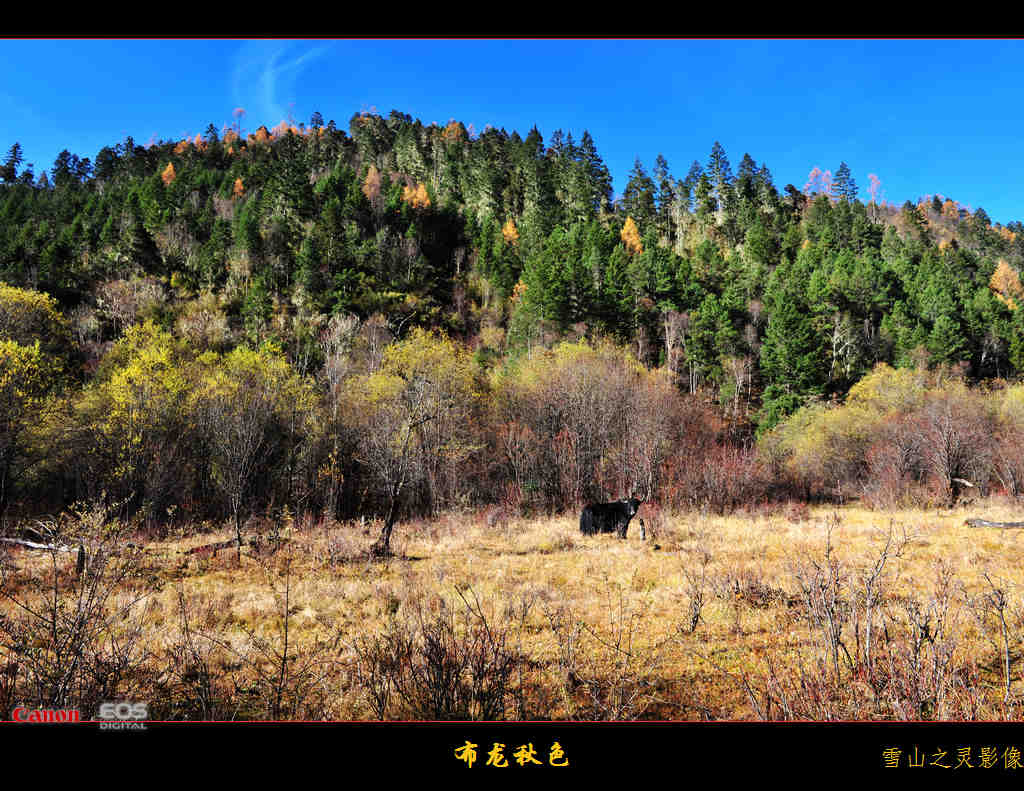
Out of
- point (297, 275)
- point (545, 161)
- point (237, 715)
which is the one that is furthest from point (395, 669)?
point (545, 161)

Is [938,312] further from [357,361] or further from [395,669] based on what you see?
[395,669]

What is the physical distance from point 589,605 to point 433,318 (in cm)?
4335

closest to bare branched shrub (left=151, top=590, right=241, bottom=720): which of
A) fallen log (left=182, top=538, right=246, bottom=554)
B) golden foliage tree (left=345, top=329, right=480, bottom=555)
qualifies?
fallen log (left=182, top=538, right=246, bottom=554)

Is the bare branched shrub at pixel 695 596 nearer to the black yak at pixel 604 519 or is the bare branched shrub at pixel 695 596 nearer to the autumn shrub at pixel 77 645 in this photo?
the black yak at pixel 604 519

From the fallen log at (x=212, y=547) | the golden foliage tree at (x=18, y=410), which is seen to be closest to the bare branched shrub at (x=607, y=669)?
the fallen log at (x=212, y=547)

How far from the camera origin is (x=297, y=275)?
44.5 m

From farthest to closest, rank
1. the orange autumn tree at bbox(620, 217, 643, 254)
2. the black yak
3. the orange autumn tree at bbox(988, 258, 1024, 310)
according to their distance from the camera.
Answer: the orange autumn tree at bbox(620, 217, 643, 254), the orange autumn tree at bbox(988, 258, 1024, 310), the black yak

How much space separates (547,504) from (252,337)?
104 feet

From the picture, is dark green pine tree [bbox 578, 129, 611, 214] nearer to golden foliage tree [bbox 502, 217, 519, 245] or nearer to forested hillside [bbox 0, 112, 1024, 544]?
forested hillside [bbox 0, 112, 1024, 544]

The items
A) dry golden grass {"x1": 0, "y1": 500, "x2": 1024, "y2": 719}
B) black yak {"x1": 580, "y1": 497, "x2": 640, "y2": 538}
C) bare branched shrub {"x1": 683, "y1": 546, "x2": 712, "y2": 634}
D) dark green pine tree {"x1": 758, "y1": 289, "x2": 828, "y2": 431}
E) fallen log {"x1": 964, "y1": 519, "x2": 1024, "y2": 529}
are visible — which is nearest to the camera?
dry golden grass {"x1": 0, "y1": 500, "x2": 1024, "y2": 719}

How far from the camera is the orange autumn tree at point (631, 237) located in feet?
171

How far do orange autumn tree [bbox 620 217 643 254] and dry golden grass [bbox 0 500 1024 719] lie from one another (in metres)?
44.9

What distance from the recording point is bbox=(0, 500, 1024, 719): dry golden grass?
3.80 meters

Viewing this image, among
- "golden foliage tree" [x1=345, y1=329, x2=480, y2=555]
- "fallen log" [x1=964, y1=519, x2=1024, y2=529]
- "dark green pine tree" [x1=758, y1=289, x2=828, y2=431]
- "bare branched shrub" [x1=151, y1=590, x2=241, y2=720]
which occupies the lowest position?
"bare branched shrub" [x1=151, y1=590, x2=241, y2=720]
